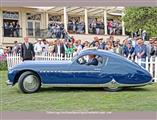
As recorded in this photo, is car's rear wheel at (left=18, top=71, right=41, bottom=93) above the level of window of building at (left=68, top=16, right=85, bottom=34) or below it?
below

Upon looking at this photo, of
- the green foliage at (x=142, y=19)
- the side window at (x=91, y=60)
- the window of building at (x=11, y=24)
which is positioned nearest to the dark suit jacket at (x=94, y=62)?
the side window at (x=91, y=60)

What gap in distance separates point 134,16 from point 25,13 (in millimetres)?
12014

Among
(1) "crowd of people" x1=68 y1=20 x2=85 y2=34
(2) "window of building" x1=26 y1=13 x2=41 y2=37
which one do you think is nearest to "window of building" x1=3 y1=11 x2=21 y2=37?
(2) "window of building" x1=26 y1=13 x2=41 y2=37

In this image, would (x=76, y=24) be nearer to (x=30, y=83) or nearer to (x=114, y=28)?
(x=114, y=28)

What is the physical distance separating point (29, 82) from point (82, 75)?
1.46m

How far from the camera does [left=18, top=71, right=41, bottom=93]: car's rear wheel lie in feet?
36.4

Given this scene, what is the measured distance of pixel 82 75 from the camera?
36.7 feet

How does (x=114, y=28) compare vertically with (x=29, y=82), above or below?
above

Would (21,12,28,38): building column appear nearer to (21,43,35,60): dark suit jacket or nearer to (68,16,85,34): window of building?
(68,16,85,34): window of building

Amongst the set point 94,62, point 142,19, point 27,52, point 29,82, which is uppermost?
point 142,19

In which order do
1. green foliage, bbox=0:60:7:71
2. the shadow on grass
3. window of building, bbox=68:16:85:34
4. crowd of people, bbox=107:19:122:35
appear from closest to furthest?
1. the shadow on grass
2. green foliage, bbox=0:60:7:71
3. window of building, bbox=68:16:85:34
4. crowd of people, bbox=107:19:122:35

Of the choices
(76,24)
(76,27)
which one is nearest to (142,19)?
(76,27)

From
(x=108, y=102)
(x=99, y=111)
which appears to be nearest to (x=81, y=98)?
(x=108, y=102)

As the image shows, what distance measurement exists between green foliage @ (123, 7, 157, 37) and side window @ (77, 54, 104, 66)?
11.6 m
